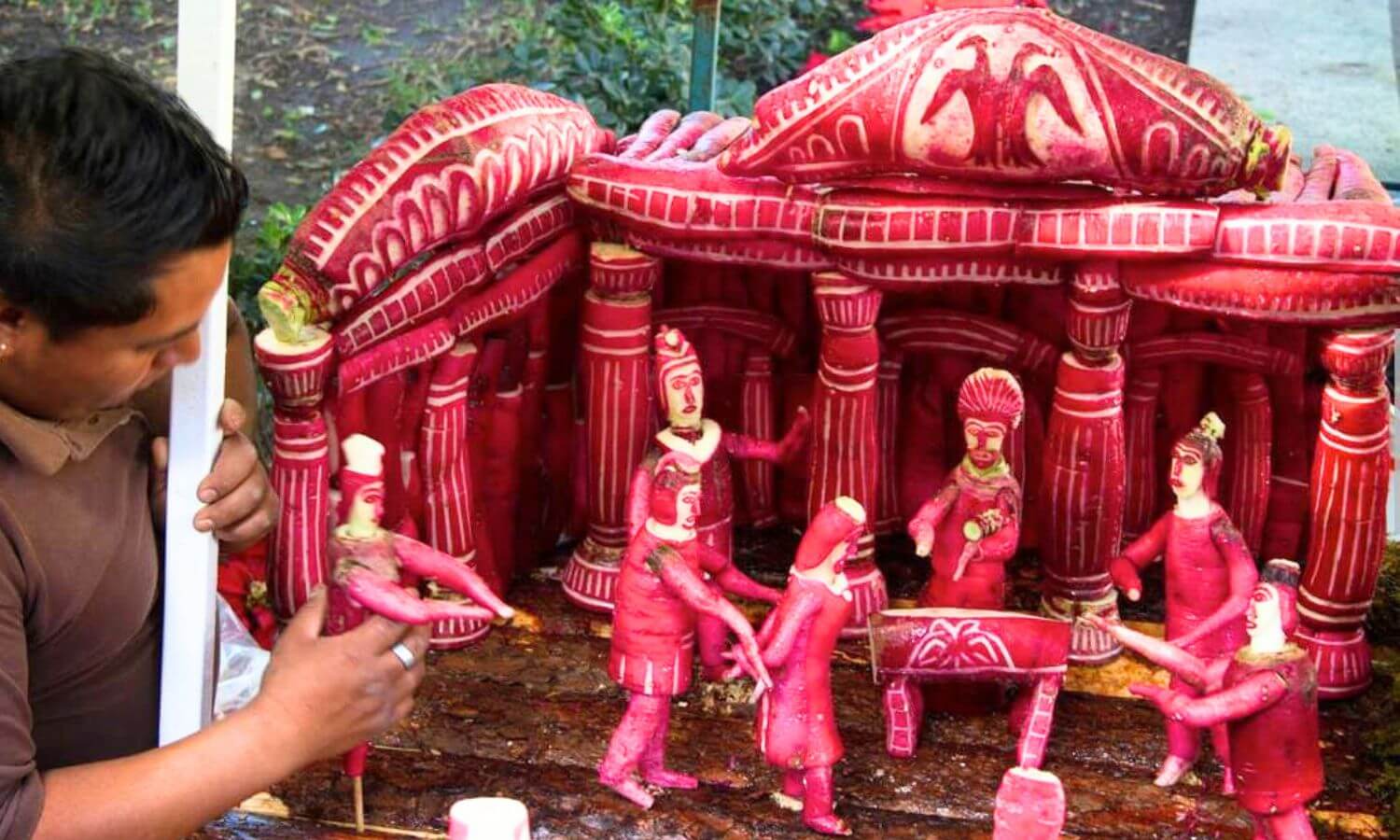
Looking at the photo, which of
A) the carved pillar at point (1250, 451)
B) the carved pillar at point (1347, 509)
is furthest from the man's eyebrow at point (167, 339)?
the carved pillar at point (1250, 451)

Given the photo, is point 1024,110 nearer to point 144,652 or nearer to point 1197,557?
point 1197,557

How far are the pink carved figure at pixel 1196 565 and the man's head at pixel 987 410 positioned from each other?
0.74ft

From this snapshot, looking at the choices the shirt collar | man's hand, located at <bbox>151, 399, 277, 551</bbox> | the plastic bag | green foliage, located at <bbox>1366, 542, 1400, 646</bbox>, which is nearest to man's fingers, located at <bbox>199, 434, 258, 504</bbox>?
man's hand, located at <bbox>151, 399, 277, 551</bbox>

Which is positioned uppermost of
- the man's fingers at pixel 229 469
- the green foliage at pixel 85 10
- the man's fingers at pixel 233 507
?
the green foliage at pixel 85 10

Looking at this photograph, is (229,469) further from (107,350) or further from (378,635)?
(107,350)

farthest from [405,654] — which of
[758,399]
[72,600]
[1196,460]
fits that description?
[758,399]

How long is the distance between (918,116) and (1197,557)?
0.72 metres

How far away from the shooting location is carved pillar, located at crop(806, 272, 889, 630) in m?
2.55

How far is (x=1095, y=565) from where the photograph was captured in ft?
8.61

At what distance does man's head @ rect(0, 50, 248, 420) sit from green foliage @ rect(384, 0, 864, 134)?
282 centimetres

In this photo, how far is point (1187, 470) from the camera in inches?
89.9

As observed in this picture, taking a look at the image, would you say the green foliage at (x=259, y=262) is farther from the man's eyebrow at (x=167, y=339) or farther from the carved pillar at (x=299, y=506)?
the man's eyebrow at (x=167, y=339)

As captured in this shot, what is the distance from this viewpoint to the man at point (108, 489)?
136cm

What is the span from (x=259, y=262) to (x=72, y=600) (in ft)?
8.08
